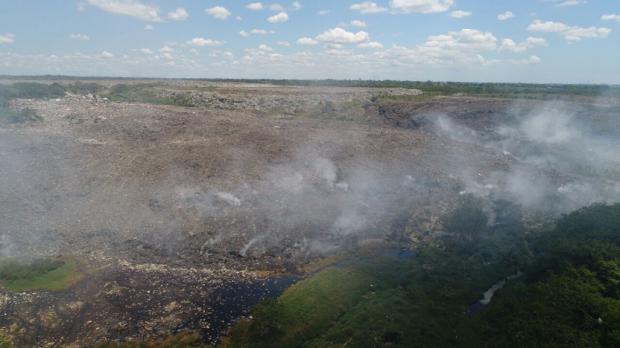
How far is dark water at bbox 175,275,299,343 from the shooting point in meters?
17.8

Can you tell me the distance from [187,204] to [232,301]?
1045 cm

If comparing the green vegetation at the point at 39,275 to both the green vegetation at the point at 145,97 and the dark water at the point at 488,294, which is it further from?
the green vegetation at the point at 145,97

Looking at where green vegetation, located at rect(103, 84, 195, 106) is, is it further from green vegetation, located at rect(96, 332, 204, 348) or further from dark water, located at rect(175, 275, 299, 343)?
green vegetation, located at rect(96, 332, 204, 348)

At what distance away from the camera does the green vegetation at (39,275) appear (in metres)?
20.5

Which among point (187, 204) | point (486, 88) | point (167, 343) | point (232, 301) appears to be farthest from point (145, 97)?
point (486, 88)

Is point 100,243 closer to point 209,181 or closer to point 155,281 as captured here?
point 155,281

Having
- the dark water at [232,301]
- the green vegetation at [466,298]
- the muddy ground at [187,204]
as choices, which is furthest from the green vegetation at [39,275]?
the green vegetation at [466,298]

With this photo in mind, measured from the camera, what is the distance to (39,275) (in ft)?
69.5

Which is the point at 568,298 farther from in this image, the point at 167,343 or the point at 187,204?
the point at 187,204

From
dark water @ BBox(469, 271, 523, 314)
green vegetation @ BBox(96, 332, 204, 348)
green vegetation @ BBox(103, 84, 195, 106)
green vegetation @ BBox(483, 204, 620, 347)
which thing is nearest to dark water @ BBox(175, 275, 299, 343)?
green vegetation @ BBox(96, 332, 204, 348)

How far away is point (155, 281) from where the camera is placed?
69.1 feet

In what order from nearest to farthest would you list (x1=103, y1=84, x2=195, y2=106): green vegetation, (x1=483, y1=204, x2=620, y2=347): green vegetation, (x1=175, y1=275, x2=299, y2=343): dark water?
(x1=483, y1=204, x2=620, y2=347): green vegetation → (x1=175, y1=275, x2=299, y2=343): dark water → (x1=103, y1=84, x2=195, y2=106): green vegetation

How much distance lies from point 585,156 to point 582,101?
24.4 metres

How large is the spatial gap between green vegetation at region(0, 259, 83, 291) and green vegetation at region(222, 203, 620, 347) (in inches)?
404
